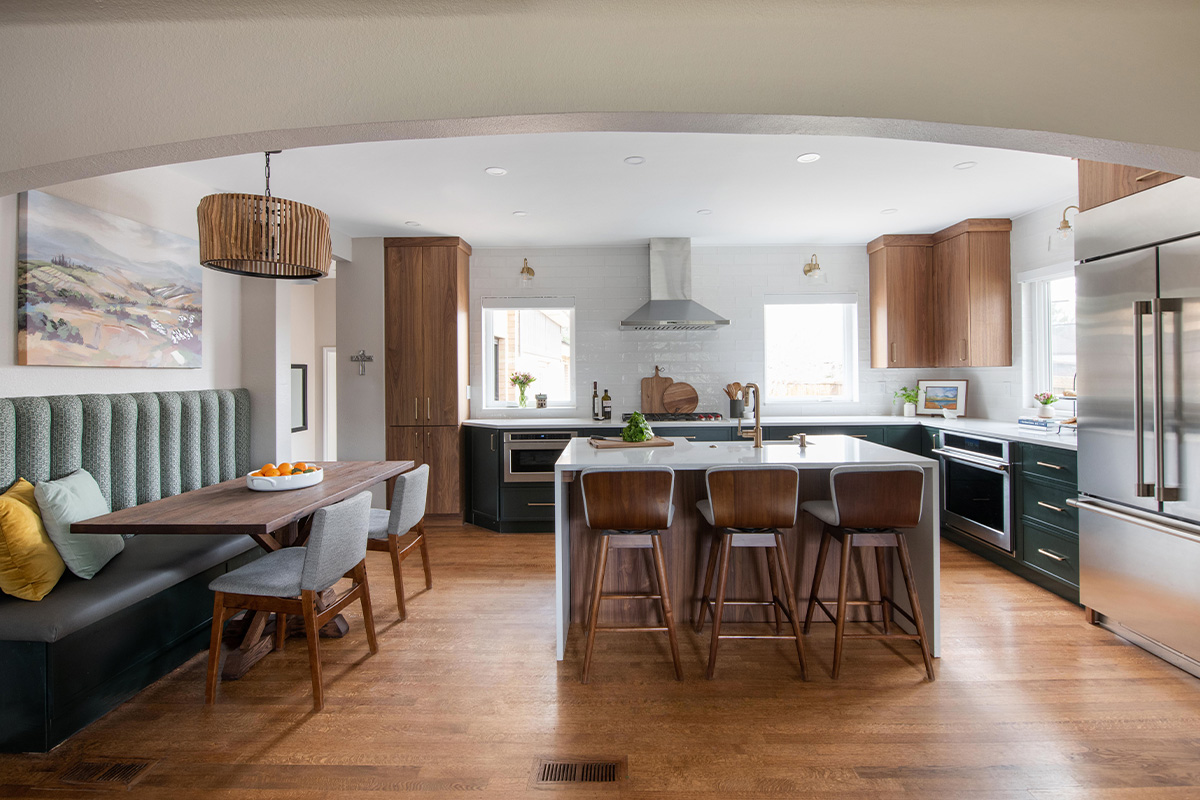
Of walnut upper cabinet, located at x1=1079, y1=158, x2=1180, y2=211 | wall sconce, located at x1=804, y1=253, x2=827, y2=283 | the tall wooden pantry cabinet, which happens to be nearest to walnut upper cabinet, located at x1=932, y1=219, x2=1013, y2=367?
wall sconce, located at x1=804, y1=253, x2=827, y2=283

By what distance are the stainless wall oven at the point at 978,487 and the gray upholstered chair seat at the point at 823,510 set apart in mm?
1803

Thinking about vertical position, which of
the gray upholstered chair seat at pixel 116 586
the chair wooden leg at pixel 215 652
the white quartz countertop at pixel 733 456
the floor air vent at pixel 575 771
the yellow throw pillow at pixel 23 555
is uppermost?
the white quartz countertop at pixel 733 456

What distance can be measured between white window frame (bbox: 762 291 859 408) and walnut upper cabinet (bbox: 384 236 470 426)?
2.87 metres

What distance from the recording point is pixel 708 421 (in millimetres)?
5074

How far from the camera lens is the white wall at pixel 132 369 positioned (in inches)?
100

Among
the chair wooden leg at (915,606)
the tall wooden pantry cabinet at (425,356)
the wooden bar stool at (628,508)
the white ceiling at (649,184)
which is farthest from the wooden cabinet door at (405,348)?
the chair wooden leg at (915,606)

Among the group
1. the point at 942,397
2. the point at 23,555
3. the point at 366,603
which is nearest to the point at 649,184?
the point at 366,603

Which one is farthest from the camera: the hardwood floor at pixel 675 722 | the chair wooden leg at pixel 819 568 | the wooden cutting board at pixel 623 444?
the wooden cutting board at pixel 623 444

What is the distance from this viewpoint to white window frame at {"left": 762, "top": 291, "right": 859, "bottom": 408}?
5.57 meters

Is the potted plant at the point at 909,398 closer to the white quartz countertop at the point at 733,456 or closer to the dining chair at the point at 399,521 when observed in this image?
the white quartz countertop at the point at 733,456

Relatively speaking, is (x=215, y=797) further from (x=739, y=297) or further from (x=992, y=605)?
(x=739, y=297)

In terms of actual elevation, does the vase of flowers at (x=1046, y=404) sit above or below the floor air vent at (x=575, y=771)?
above

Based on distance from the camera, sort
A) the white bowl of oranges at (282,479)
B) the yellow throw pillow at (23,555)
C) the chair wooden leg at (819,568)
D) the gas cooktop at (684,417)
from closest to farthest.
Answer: the yellow throw pillow at (23,555) < the chair wooden leg at (819,568) < the white bowl of oranges at (282,479) < the gas cooktop at (684,417)

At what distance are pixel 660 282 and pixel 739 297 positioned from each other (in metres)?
0.83
